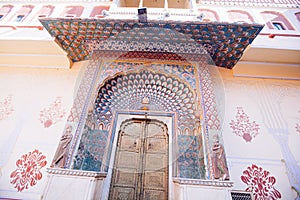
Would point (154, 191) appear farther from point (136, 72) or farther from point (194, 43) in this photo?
point (194, 43)

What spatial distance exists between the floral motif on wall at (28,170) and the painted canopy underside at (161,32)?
212 cm

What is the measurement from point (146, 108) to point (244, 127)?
1825 millimetres

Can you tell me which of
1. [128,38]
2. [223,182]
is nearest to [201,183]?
[223,182]

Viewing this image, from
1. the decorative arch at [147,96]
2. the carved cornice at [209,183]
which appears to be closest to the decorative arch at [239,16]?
the decorative arch at [147,96]

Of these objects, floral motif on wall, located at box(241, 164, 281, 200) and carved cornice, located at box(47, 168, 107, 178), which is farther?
floral motif on wall, located at box(241, 164, 281, 200)

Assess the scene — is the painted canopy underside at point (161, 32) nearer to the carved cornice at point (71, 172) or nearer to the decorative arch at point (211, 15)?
the decorative arch at point (211, 15)

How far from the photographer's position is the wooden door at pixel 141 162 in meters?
2.82

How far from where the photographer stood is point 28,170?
292cm

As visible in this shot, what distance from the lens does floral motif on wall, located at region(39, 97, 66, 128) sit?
11.1ft

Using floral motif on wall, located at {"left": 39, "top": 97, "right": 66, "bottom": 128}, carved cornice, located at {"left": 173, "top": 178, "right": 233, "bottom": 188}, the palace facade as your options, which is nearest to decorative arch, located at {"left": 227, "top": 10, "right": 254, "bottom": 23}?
the palace facade

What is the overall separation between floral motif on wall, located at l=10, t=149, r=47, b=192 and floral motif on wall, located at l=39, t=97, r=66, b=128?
21.5 inches

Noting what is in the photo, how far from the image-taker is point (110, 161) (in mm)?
3012

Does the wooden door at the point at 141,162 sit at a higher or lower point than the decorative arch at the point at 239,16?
lower

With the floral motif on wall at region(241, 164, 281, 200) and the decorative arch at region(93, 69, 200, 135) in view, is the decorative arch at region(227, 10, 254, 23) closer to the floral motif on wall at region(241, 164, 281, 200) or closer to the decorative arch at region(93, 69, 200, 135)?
the decorative arch at region(93, 69, 200, 135)
